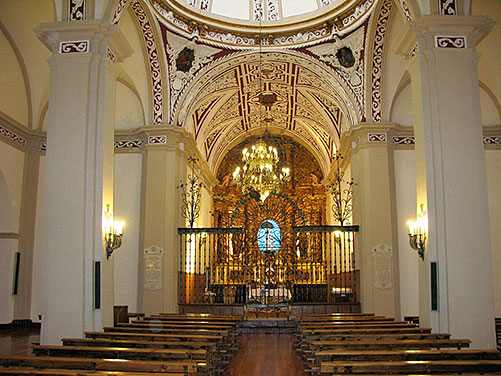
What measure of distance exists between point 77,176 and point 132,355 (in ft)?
11.3

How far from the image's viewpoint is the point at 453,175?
24.8 ft

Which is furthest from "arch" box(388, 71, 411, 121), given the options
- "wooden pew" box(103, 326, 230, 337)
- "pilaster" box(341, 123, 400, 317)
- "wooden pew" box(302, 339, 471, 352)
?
"wooden pew" box(302, 339, 471, 352)

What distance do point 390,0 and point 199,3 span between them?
491 cm

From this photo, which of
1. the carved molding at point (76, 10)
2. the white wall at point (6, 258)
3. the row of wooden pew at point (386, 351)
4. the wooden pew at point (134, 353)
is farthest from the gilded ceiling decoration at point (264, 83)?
the wooden pew at point (134, 353)

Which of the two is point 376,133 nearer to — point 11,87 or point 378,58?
point 378,58

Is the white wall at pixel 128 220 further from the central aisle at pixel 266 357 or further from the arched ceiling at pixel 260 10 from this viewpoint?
the arched ceiling at pixel 260 10

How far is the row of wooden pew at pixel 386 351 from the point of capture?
4.42m

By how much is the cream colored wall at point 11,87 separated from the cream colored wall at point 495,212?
11.2m

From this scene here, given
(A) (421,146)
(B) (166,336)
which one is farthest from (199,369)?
(A) (421,146)

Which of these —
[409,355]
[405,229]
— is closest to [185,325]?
[409,355]

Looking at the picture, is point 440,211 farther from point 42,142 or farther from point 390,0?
point 42,142

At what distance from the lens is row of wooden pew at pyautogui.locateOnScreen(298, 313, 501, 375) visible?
4418 mm

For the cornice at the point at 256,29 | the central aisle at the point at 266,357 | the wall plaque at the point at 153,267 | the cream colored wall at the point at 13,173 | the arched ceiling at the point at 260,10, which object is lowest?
the central aisle at the point at 266,357

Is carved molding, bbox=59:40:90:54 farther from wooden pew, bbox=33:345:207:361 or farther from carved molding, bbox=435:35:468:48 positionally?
carved molding, bbox=435:35:468:48
